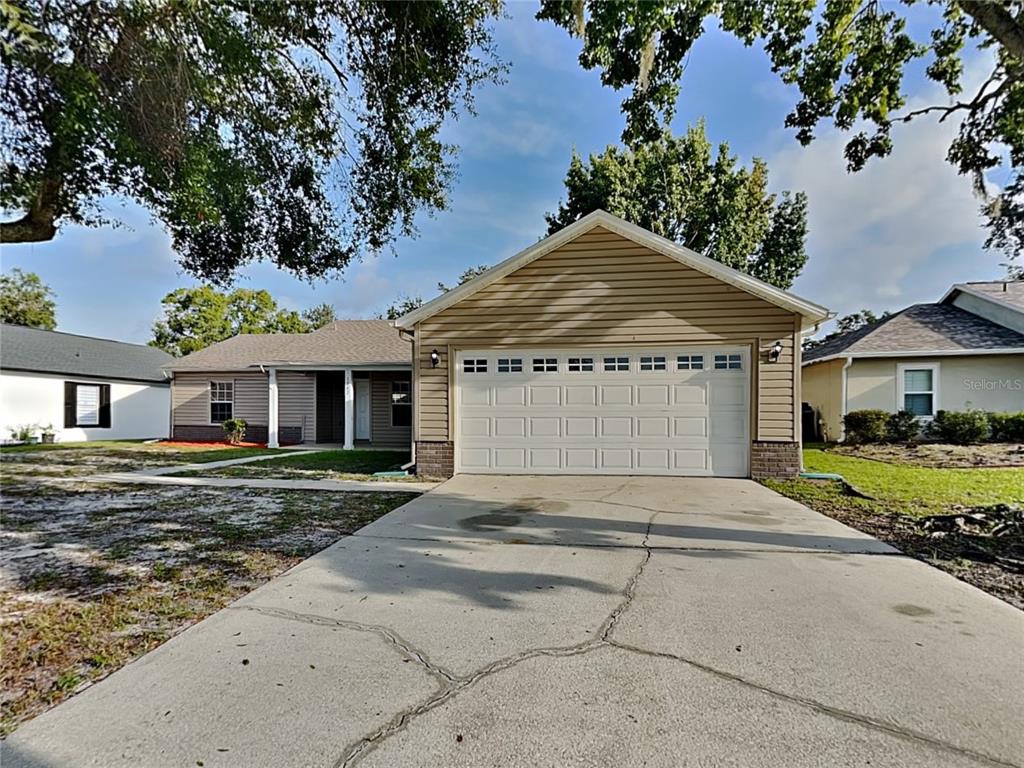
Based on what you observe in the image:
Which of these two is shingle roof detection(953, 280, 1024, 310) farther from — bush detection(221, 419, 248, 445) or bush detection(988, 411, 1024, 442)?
bush detection(221, 419, 248, 445)

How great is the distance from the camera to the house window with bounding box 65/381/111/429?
692 inches

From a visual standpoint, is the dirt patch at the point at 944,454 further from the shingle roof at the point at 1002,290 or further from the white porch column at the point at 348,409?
the white porch column at the point at 348,409

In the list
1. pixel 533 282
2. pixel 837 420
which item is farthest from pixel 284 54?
pixel 837 420

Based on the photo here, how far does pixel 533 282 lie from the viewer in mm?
9320

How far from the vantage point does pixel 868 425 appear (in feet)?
43.2

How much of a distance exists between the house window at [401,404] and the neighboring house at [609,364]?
6329mm

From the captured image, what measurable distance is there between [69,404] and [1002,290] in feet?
99.8

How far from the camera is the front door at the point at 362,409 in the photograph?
16234 millimetres

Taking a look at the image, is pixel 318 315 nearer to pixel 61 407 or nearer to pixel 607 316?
pixel 61 407

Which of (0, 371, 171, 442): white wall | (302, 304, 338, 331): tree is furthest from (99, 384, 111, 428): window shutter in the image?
(302, 304, 338, 331): tree

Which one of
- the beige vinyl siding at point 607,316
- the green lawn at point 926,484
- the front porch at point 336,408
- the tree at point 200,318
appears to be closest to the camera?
the green lawn at point 926,484

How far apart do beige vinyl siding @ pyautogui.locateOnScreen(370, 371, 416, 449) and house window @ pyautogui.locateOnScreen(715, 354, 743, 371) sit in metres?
9.57

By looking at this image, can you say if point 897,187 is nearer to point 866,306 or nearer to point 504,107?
point 504,107

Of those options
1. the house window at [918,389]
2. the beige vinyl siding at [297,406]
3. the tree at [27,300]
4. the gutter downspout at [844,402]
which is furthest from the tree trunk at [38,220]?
the tree at [27,300]
